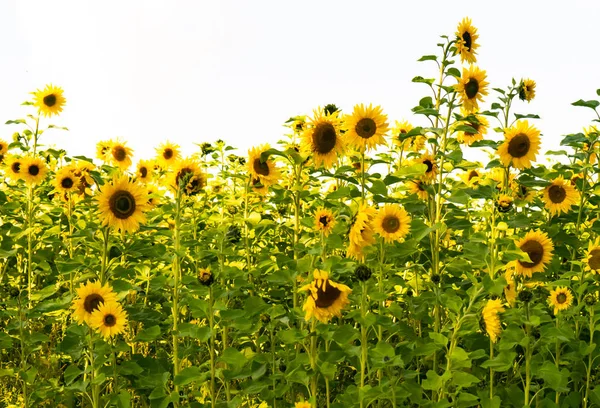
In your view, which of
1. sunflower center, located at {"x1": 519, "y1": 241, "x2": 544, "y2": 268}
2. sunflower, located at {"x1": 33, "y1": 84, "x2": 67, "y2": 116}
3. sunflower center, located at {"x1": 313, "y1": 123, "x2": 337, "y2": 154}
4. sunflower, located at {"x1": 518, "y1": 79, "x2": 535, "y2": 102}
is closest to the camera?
sunflower center, located at {"x1": 313, "y1": 123, "x2": 337, "y2": 154}

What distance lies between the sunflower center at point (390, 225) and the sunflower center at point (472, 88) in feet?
3.94

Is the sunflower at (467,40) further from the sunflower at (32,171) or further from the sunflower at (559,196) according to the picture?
the sunflower at (32,171)

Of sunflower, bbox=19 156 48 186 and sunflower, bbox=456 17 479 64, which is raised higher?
sunflower, bbox=456 17 479 64

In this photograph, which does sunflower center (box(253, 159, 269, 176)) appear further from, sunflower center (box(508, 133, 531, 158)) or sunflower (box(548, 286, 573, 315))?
sunflower (box(548, 286, 573, 315))

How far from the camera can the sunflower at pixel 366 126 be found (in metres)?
4.03

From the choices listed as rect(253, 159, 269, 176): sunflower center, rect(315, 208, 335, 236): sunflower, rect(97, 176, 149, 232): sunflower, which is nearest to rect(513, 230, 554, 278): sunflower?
rect(315, 208, 335, 236): sunflower

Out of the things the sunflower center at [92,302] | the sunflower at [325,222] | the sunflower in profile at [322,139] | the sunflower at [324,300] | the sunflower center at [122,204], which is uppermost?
the sunflower in profile at [322,139]

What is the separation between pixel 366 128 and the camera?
402cm

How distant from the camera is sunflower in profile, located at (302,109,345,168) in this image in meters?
3.99

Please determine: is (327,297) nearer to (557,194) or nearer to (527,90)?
(557,194)

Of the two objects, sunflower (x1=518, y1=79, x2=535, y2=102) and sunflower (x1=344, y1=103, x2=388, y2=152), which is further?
sunflower (x1=518, y1=79, x2=535, y2=102)

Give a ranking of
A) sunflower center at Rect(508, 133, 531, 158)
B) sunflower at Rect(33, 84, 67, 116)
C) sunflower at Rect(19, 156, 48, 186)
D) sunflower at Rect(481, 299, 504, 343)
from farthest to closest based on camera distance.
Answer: sunflower at Rect(33, 84, 67, 116) < sunflower at Rect(19, 156, 48, 186) < sunflower center at Rect(508, 133, 531, 158) < sunflower at Rect(481, 299, 504, 343)

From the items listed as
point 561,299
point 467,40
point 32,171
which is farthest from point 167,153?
point 561,299

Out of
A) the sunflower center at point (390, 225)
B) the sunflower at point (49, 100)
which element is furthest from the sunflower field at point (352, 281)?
the sunflower at point (49, 100)
